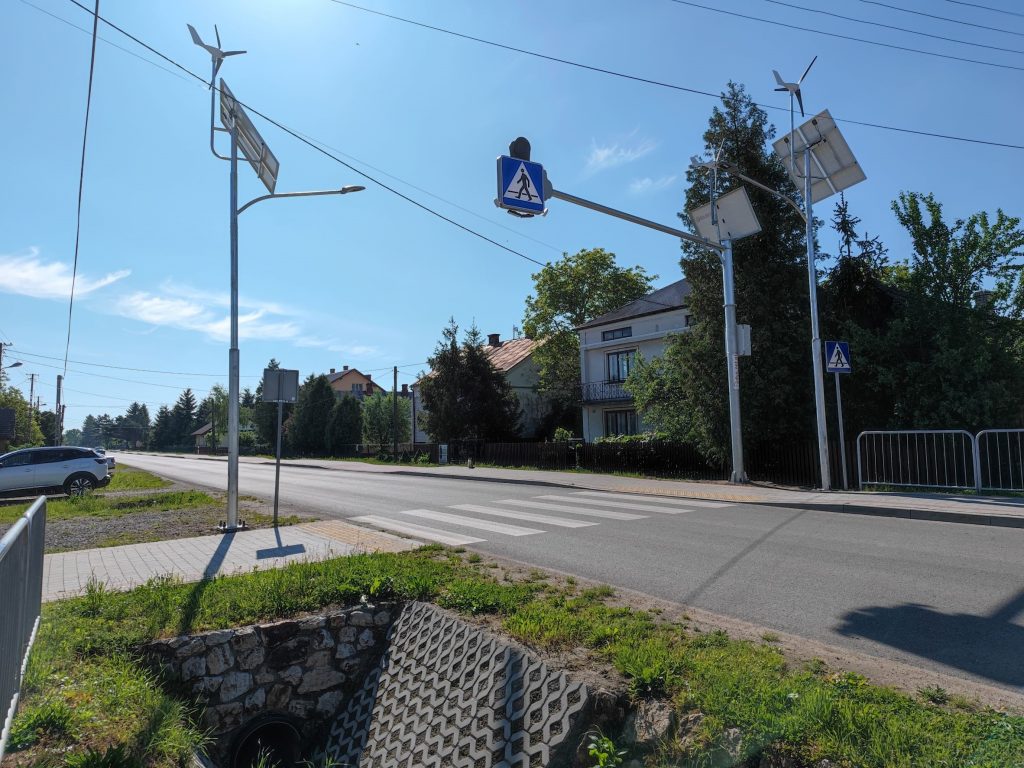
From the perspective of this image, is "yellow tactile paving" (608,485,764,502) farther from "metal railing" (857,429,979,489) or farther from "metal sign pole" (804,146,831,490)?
"metal railing" (857,429,979,489)

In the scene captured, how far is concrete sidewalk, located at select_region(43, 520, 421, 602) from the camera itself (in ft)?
22.1

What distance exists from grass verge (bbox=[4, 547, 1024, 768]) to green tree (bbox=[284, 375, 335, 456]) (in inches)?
1935

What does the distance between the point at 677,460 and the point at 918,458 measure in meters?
7.55

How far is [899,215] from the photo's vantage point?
17.1 metres

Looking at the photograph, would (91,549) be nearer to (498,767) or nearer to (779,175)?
(498,767)

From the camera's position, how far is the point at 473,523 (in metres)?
10.8

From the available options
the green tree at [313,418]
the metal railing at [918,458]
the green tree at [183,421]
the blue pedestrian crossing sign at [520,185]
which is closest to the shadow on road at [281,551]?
the blue pedestrian crossing sign at [520,185]

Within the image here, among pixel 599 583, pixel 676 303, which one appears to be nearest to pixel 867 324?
pixel 676 303

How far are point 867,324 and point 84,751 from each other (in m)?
19.7

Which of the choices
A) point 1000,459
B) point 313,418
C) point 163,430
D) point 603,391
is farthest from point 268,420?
point 163,430

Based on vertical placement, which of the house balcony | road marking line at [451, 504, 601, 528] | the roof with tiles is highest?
the roof with tiles

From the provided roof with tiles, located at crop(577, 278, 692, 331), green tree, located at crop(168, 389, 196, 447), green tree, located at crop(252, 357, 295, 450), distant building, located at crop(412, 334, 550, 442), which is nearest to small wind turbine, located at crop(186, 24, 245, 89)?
roof with tiles, located at crop(577, 278, 692, 331)

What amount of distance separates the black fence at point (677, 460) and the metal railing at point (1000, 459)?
2.75m

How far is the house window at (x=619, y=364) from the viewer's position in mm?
33188
